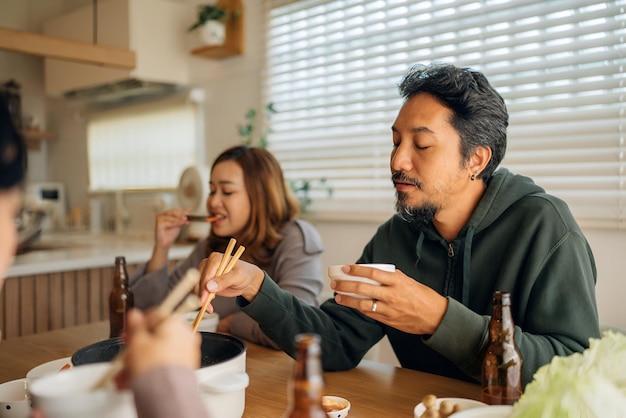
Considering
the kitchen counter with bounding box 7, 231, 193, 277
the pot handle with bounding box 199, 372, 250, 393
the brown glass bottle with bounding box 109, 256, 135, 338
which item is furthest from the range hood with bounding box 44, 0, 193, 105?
the pot handle with bounding box 199, 372, 250, 393

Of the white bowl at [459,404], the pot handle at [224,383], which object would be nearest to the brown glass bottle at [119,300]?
the pot handle at [224,383]

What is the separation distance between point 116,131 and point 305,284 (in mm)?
2923

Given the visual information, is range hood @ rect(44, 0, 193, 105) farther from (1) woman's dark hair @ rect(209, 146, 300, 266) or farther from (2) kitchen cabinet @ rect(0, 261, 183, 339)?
(1) woman's dark hair @ rect(209, 146, 300, 266)

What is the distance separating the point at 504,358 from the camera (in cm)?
94

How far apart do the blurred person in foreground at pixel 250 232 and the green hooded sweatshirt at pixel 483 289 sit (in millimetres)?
520

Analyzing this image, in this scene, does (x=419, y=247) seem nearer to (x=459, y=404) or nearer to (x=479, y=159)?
(x=479, y=159)

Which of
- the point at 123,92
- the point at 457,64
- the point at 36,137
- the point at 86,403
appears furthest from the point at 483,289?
the point at 36,137

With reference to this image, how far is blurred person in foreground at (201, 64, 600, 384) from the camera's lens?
1.16 meters

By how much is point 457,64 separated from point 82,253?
2.09 m

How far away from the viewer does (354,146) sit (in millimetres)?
2889

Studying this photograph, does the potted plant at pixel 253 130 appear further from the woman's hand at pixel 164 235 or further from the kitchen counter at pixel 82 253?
the woman's hand at pixel 164 235

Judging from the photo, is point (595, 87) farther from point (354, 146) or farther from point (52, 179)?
point (52, 179)

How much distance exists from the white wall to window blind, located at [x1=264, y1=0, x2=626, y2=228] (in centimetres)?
11

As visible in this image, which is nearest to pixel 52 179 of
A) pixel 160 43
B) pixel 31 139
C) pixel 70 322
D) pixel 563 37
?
pixel 31 139
